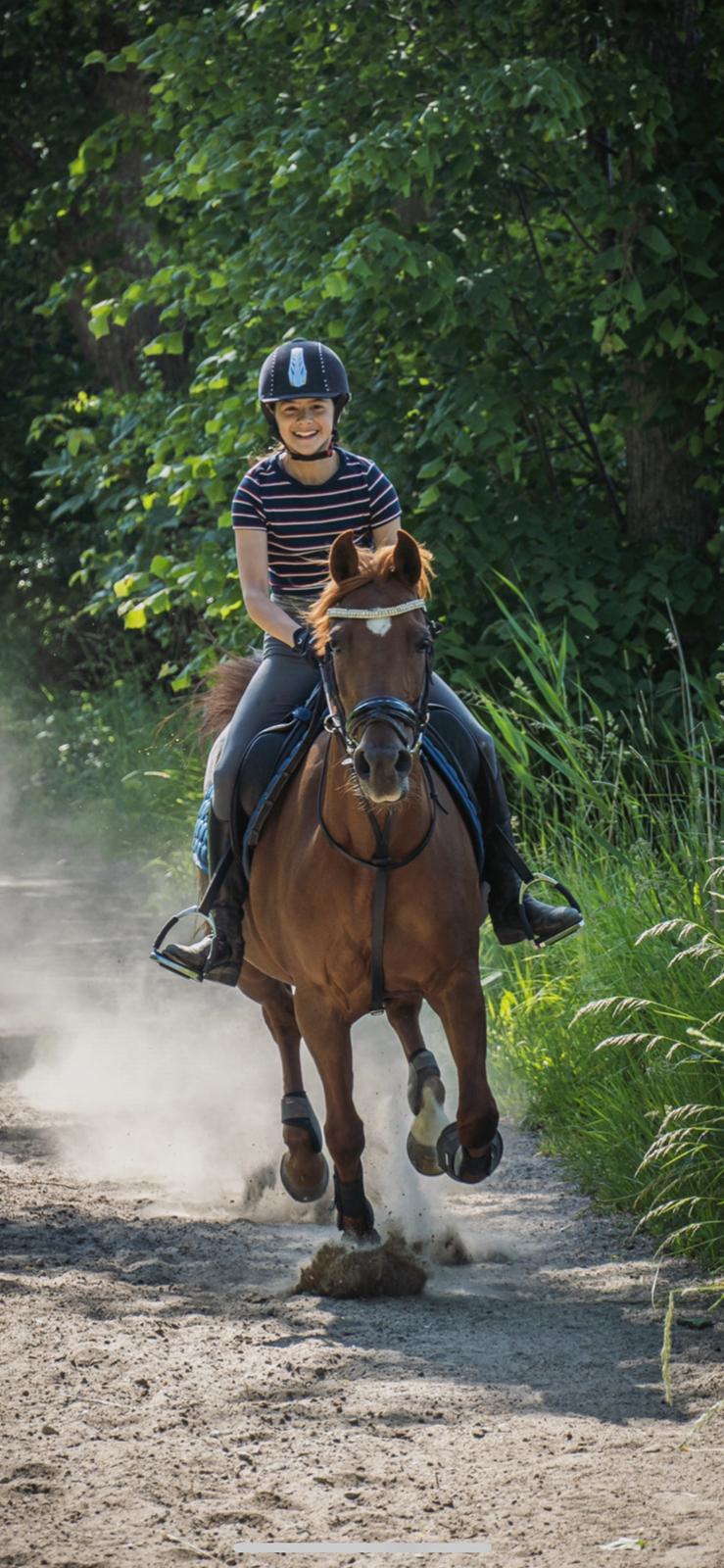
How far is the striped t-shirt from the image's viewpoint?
20.6 feet

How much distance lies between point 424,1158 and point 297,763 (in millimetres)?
Answer: 1374

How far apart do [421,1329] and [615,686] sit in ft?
20.9

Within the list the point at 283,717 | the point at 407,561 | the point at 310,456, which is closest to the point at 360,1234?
the point at 283,717

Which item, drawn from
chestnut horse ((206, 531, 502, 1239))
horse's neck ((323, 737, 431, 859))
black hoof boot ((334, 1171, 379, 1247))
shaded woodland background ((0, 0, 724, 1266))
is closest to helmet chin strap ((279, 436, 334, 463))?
chestnut horse ((206, 531, 502, 1239))

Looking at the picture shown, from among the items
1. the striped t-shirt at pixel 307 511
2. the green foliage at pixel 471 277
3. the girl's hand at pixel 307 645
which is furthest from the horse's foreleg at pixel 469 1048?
the green foliage at pixel 471 277

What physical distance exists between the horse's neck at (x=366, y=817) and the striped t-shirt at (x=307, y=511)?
968mm

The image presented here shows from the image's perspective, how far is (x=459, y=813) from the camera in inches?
232

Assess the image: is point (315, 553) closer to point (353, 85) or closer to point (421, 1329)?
point (421, 1329)

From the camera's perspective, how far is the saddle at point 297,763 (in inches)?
234

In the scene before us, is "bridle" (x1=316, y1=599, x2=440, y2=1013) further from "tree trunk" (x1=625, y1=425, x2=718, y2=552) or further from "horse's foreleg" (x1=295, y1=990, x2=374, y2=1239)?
"tree trunk" (x1=625, y1=425, x2=718, y2=552)

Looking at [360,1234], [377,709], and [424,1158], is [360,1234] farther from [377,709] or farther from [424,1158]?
[377,709]

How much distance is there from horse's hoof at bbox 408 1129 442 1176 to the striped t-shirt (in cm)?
191

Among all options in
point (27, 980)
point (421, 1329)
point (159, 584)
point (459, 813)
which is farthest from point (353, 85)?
point (421, 1329)

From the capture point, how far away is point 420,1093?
6332 millimetres
